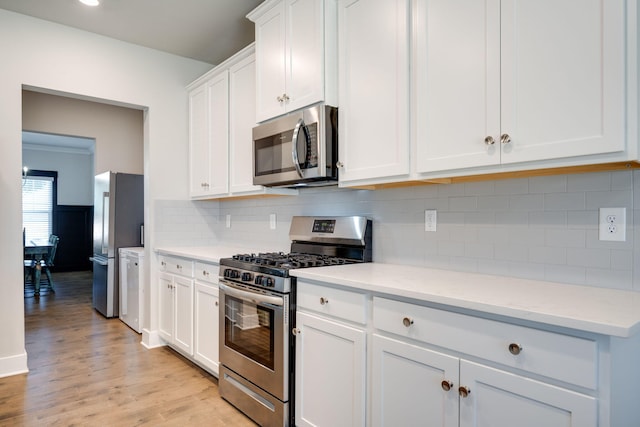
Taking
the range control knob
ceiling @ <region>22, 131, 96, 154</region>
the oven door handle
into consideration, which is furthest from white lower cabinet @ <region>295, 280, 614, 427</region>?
ceiling @ <region>22, 131, 96, 154</region>

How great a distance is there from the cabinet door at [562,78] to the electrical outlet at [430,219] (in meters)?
0.63

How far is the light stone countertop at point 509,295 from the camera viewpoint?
3.43 ft

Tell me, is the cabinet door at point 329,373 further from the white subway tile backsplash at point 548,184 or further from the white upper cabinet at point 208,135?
the white upper cabinet at point 208,135

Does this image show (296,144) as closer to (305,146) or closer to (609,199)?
(305,146)

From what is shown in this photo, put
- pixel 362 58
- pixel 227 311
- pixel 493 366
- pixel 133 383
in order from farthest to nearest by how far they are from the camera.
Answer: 1. pixel 133 383
2. pixel 227 311
3. pixel 362 58
4. pixel 493 366

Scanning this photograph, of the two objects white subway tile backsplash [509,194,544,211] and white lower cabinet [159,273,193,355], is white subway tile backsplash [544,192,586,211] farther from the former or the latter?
white lower cabinet [159,273,193,355]

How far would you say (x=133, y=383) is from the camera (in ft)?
9.03

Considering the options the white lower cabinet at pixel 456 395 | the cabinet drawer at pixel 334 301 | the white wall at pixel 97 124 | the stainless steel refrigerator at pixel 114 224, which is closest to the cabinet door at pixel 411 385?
the white lower cabinet at pixel 456 395

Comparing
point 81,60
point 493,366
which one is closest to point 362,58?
point 493,366

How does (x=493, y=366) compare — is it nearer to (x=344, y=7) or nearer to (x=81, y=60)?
(x=344, y=7)

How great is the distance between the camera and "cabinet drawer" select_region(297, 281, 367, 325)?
1.67m

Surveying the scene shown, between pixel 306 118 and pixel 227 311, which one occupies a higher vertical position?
pixel 306 118

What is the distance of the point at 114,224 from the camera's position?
4609 millimetres

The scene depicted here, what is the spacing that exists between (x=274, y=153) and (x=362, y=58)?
0.87 meters
